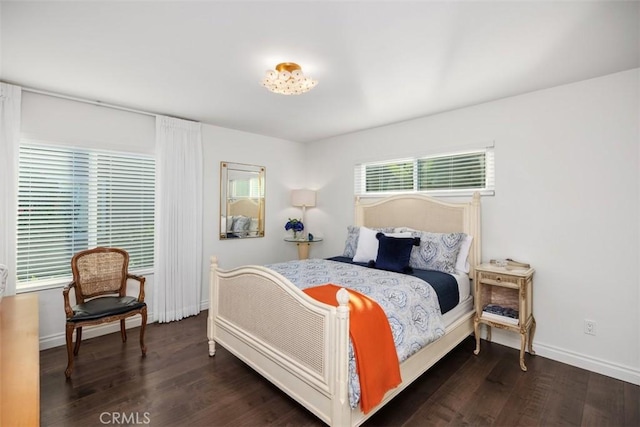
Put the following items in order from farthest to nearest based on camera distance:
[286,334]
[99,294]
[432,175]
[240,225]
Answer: [240,225]
[432,175]
[99,294]
[286,334]

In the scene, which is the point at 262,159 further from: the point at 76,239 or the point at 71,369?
the point at 71,369

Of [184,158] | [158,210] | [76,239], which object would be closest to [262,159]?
[184,158]

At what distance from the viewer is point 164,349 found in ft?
9.90

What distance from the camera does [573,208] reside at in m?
2.74

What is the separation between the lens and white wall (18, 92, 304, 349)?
10.0ft

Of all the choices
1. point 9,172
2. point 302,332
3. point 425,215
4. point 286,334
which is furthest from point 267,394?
point 9,172

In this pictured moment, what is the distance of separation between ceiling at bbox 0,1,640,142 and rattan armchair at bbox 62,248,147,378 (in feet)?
5.38

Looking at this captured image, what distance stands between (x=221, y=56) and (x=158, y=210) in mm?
2162

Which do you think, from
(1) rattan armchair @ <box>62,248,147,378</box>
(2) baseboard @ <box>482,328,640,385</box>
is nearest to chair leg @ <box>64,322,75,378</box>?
(1) rattan armchair @ <box>62,248,147,378</box>

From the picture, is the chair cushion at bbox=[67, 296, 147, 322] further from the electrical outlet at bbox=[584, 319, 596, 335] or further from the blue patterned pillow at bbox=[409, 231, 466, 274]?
the electrical outlet at bbox=[584, 319, 596, 335]

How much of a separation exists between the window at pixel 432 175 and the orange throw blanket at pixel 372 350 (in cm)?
208

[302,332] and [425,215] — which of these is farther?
[425,215]

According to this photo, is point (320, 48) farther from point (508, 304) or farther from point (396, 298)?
point (508, 304)

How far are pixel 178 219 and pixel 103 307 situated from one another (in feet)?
4.38
